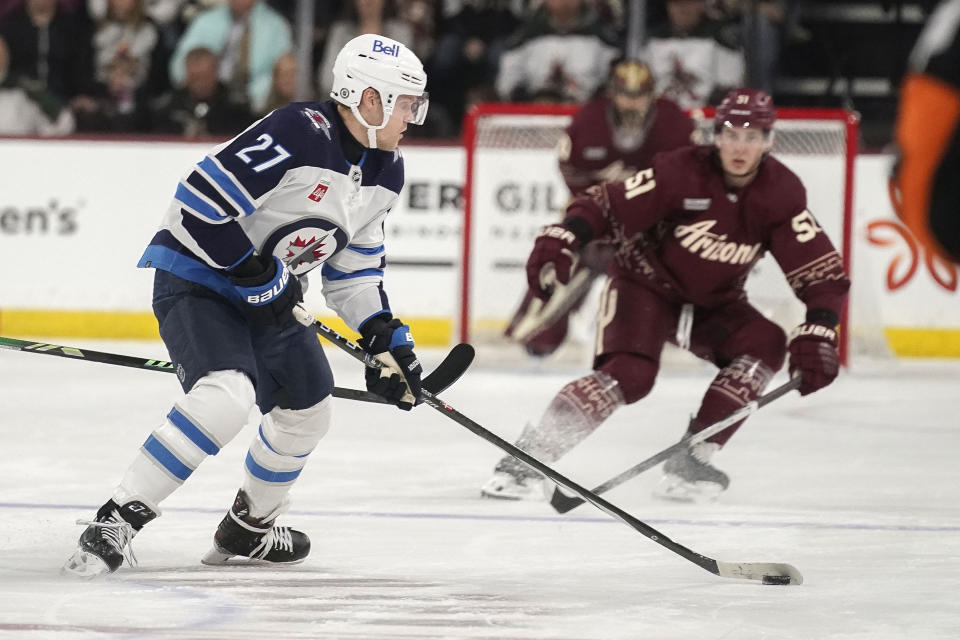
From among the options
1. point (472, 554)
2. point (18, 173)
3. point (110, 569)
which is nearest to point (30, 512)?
point (110, 569)

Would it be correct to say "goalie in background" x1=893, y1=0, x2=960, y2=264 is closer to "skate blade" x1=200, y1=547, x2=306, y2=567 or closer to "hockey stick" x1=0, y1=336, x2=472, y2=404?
"hockey stick" x1=0, y1=336, x2=472, y2=404

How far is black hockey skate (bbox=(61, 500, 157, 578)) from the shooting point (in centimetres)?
292

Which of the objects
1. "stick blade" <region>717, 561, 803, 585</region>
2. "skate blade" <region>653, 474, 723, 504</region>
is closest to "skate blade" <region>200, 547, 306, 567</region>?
"stick blade" <region>717, 561, 803, 585</region>

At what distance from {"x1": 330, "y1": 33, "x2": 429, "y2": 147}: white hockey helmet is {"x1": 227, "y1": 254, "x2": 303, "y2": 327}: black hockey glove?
321 mm

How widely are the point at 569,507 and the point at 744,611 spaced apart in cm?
91

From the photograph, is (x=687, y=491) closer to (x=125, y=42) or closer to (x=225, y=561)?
(x=225, y=561)

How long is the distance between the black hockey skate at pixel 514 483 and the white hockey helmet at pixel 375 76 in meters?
1.20

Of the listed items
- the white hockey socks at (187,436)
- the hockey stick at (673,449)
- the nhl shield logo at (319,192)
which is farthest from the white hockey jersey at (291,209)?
the hockey stick at (673,449)

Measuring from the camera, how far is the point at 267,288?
2.96 m

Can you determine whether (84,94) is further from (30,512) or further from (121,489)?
(121,489)

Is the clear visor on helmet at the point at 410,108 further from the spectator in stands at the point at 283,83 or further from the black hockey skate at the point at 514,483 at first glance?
the spectator in stands at the point at 283,83

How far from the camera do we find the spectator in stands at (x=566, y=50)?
713 cm

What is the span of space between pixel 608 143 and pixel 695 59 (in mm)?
942

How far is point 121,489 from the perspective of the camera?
295 cm
